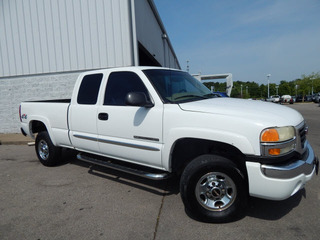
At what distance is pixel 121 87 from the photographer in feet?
11.7

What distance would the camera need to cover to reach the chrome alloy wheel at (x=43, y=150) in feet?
16.2

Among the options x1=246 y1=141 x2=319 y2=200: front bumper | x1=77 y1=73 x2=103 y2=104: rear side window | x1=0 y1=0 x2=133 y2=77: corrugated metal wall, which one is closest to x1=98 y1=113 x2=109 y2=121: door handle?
x1=77 y1=73 x2=103 y2=104: rear side window

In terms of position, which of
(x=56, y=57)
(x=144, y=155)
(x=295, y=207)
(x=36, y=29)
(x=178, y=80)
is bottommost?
(x=295, y=207)

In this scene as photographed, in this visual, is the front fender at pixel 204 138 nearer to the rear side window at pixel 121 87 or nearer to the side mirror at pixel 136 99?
the side mirror at pixel 136 99

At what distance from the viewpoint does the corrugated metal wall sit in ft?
26.2

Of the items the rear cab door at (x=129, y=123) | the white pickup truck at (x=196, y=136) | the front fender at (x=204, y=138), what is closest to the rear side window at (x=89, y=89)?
the white pickup truck at (x=196, y=136)

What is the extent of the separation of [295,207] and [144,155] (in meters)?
2.12

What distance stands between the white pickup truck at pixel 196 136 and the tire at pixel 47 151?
94cm

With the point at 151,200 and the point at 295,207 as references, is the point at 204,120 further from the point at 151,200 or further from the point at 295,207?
the point at 295,207

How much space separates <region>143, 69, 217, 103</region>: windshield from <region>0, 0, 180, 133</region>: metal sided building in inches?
186

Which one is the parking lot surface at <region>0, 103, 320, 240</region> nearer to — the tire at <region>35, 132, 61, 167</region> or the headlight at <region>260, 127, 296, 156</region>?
the tire at <region>35, 132, 61, 167</region>

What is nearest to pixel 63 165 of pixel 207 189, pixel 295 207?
pixel 207 189

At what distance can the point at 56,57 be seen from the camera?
8.67 metres

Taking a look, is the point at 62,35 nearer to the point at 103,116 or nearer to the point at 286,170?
the point at 103,116
